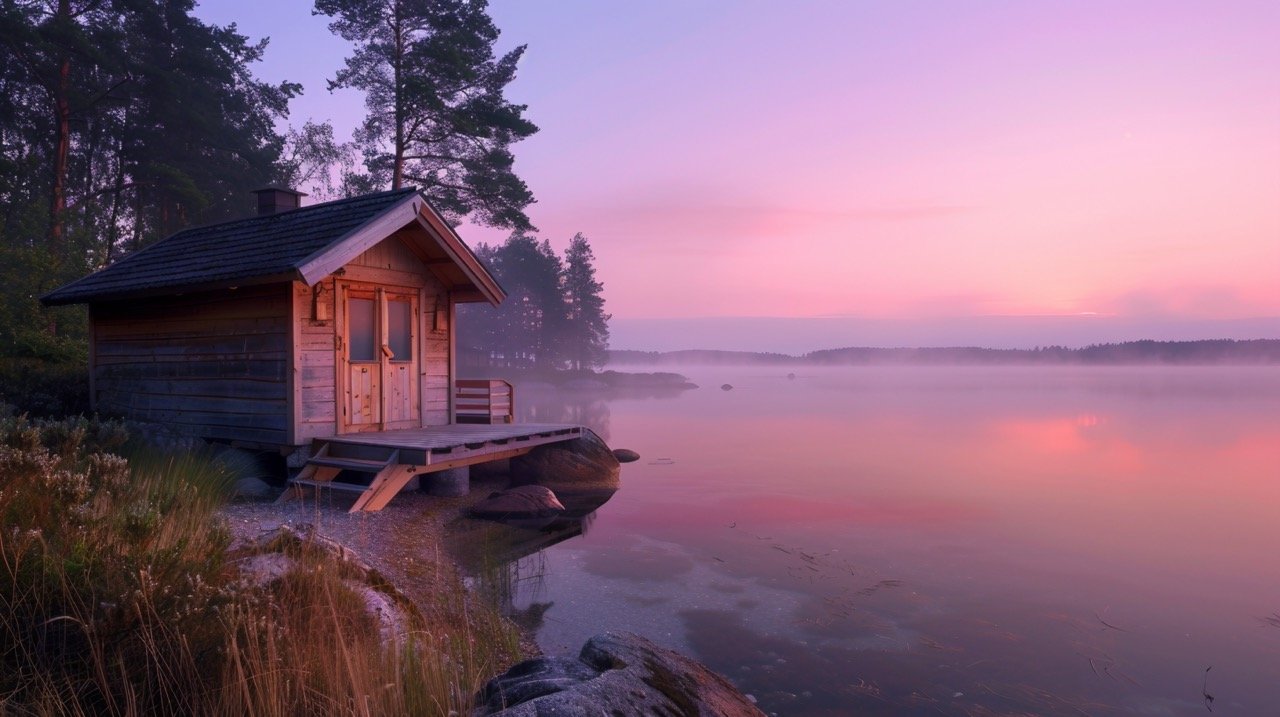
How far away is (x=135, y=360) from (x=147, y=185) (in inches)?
618

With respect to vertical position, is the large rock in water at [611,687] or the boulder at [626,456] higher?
the large rock in water at [611,687]

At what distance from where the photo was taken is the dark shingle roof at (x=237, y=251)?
11.6m

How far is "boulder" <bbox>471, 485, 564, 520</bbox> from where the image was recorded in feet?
42.1

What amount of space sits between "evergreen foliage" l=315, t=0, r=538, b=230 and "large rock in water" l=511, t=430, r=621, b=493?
504 inches

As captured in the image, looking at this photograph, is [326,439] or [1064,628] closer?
[1064,628]

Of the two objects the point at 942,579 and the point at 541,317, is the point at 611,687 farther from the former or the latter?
the point at 541,317

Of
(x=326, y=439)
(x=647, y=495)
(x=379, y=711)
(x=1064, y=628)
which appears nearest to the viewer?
(x=379, y=711)

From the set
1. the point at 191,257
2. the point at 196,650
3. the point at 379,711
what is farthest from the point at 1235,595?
the point at 191,257

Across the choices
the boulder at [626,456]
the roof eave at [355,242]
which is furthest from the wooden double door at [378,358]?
the boulder at [626,456]

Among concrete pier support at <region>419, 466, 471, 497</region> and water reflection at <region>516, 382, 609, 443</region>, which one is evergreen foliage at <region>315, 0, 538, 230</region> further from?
concrete pier support at <region>419, 466, 471, 497</region>

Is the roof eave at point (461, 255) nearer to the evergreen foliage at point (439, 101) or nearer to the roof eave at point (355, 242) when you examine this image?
the roof eave at point (355, 242)

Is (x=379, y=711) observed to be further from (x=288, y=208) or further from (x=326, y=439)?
(x=288, y=208)

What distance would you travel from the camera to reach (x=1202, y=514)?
618 inches

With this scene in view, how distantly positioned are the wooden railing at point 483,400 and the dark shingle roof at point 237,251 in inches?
176
